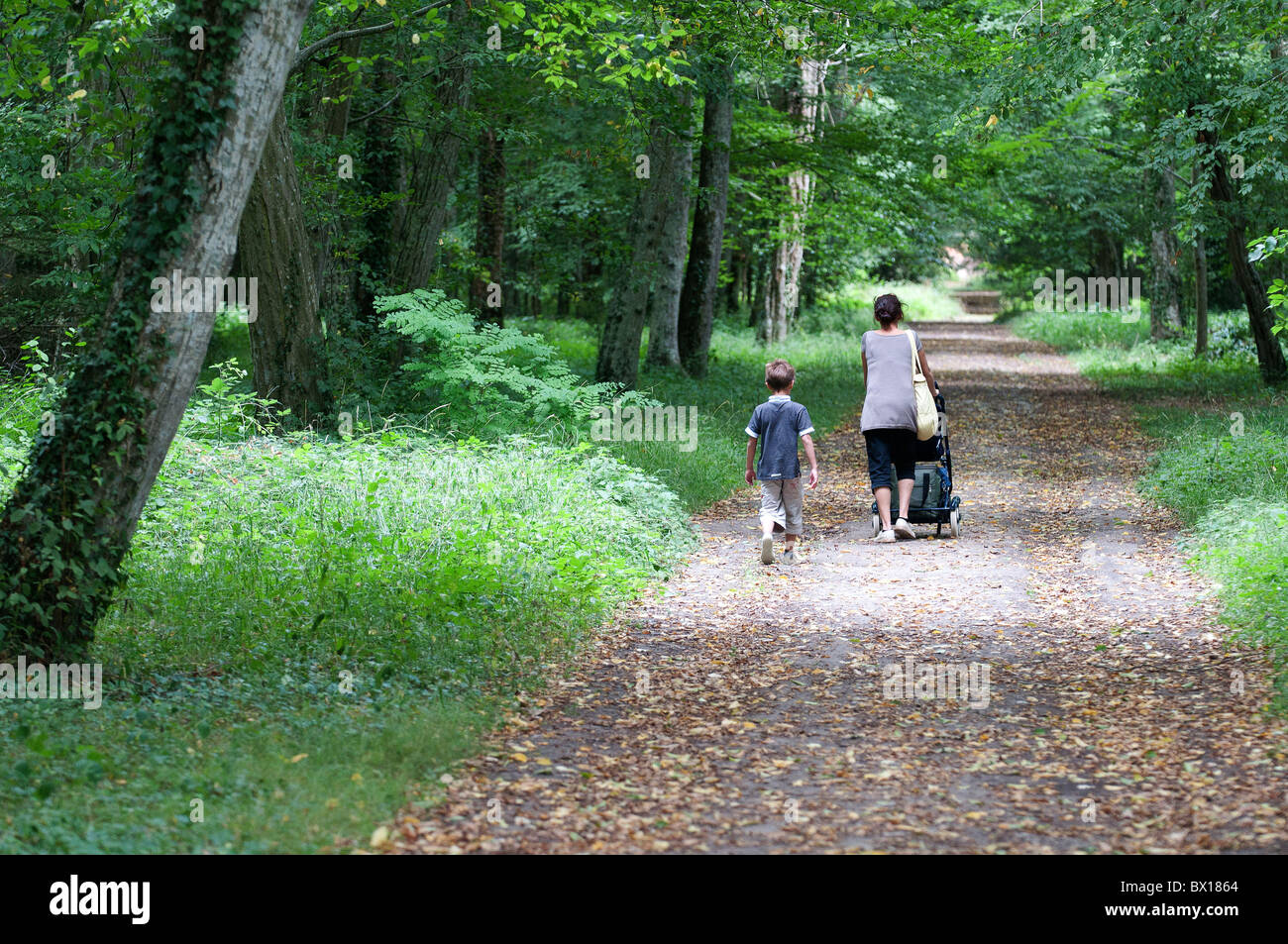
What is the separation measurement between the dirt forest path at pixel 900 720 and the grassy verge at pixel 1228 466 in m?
0.31

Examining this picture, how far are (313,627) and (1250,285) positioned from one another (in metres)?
19.0

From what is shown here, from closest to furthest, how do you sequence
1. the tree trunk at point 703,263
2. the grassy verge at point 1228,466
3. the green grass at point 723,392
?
the grassy verge at point 1228,466
the green grass at point 723,392
the tree trunk at point 703,263

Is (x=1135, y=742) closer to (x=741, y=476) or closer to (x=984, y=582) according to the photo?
(x=984, y=582)

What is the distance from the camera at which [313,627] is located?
279 inches

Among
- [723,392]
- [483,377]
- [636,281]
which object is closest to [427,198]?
[483,377]

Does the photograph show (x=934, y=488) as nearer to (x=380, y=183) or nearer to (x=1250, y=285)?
(x=380, y=183)

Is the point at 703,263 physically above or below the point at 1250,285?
above

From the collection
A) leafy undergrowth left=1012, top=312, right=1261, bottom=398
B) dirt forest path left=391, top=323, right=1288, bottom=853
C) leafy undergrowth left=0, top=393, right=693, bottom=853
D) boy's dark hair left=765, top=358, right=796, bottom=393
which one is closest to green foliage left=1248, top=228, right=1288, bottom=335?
dirt forest path left=391, top=323, right=1288, bottom=853

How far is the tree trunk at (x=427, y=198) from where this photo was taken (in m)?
15.4

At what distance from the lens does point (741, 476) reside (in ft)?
48.7

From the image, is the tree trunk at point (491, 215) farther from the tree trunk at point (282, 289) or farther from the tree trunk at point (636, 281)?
the tree trunk at point (282, 289)

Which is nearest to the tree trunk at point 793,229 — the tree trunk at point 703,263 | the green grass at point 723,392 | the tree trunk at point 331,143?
the green grass at point 723,392

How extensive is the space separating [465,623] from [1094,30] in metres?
13.1

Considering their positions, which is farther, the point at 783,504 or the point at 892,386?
the point at 892,386
